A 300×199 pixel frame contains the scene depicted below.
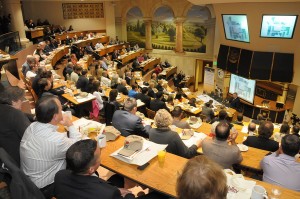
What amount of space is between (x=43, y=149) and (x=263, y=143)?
3044 mm

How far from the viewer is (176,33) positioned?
15992 millimetres

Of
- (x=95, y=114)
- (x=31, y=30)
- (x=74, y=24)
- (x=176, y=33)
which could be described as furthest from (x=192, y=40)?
(x=95, y=114)

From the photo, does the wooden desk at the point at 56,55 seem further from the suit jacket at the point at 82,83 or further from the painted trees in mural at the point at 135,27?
the painted trees in mural at the point at 135,27

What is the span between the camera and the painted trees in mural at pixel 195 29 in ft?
49.5

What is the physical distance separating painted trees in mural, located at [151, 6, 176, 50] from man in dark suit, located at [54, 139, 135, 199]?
1518 centimetres

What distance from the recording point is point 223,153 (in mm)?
3010

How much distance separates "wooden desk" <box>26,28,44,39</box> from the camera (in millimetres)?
12759

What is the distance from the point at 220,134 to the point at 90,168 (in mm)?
1683

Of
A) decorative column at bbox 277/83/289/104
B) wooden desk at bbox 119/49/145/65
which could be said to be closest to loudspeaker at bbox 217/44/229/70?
decorative column at bbox 277/83/289/104

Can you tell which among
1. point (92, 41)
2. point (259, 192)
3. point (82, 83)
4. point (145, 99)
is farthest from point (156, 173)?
point (92, 41)

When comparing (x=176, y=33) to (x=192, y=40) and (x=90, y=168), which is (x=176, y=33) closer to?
(x=192, y=40)

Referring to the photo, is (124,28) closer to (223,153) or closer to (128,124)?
(128,124)

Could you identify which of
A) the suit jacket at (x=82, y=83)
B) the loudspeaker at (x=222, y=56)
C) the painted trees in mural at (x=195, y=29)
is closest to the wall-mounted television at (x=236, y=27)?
the loudspeaker at (x=222, y=56)

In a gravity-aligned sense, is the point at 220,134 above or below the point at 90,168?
below
